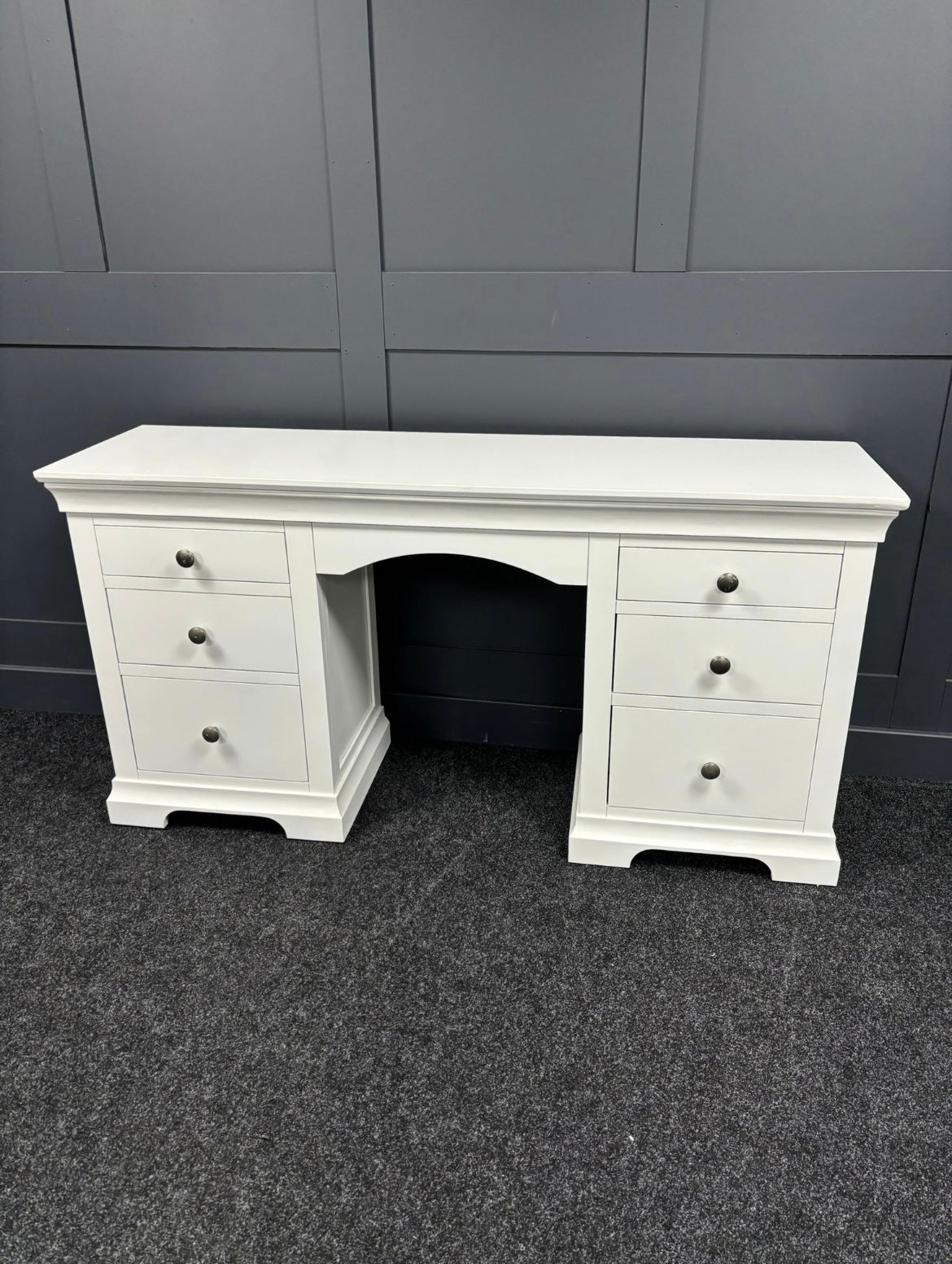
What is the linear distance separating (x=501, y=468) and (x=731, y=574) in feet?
1.42

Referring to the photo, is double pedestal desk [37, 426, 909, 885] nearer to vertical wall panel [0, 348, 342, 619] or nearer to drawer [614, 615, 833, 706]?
drawer [614, 615, 833, 706]

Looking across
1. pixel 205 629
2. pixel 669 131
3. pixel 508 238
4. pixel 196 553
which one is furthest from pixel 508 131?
pixel 205 629

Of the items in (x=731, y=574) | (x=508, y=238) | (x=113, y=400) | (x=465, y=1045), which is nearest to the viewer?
(x=465, y=1045)

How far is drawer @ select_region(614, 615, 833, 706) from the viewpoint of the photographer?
152 centimetres

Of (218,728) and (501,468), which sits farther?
(218,728)

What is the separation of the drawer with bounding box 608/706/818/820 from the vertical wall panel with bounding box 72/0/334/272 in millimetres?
1124

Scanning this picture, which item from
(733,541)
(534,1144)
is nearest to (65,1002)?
(534,1144)

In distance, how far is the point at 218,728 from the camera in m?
1.75

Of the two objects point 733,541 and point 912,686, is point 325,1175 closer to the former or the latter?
point 733,541

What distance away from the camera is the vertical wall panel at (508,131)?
1.62m

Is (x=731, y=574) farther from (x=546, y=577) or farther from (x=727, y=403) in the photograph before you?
(x=727, y=403)

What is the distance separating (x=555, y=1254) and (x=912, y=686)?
1357mm

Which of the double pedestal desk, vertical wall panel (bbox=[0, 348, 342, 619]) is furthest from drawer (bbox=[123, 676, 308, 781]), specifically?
vertical wall panel (bbox=[0, 348, 342, 619])

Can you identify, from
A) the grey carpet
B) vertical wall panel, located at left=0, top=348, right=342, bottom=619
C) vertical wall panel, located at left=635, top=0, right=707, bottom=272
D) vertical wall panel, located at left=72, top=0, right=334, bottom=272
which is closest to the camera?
the grey carpet
